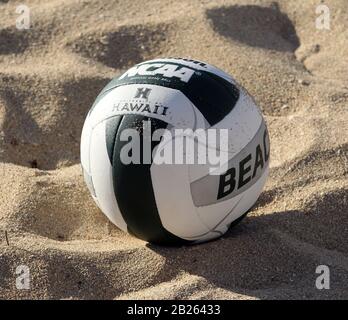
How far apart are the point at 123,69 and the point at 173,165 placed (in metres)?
1.91

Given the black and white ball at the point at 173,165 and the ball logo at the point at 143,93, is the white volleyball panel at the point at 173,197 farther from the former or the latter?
Answer: the ball logo at the point at 143,93

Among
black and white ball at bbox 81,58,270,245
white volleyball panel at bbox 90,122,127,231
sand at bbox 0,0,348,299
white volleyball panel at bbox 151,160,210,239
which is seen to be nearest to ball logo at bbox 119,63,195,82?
black and white ball at bbox 81,58,270,245

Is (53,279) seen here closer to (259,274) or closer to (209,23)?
(259,274)

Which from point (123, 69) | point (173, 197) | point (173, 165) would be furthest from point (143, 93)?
point (123, 69)

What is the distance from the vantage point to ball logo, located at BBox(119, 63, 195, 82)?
3.71m

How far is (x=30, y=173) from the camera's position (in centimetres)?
443

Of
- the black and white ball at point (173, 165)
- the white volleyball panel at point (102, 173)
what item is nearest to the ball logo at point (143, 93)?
the black and white ball at point (173, 165)

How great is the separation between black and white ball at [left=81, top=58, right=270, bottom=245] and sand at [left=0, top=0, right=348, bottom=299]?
0.60 feet

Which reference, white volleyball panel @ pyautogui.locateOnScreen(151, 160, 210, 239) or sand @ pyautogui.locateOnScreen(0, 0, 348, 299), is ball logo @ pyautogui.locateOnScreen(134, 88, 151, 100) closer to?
white volleyball panel @ pyautogui.locateOnScreen(151, 160, 210, 239)

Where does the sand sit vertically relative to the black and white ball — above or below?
below

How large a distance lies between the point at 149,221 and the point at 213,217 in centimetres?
26

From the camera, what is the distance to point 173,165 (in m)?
3.60
